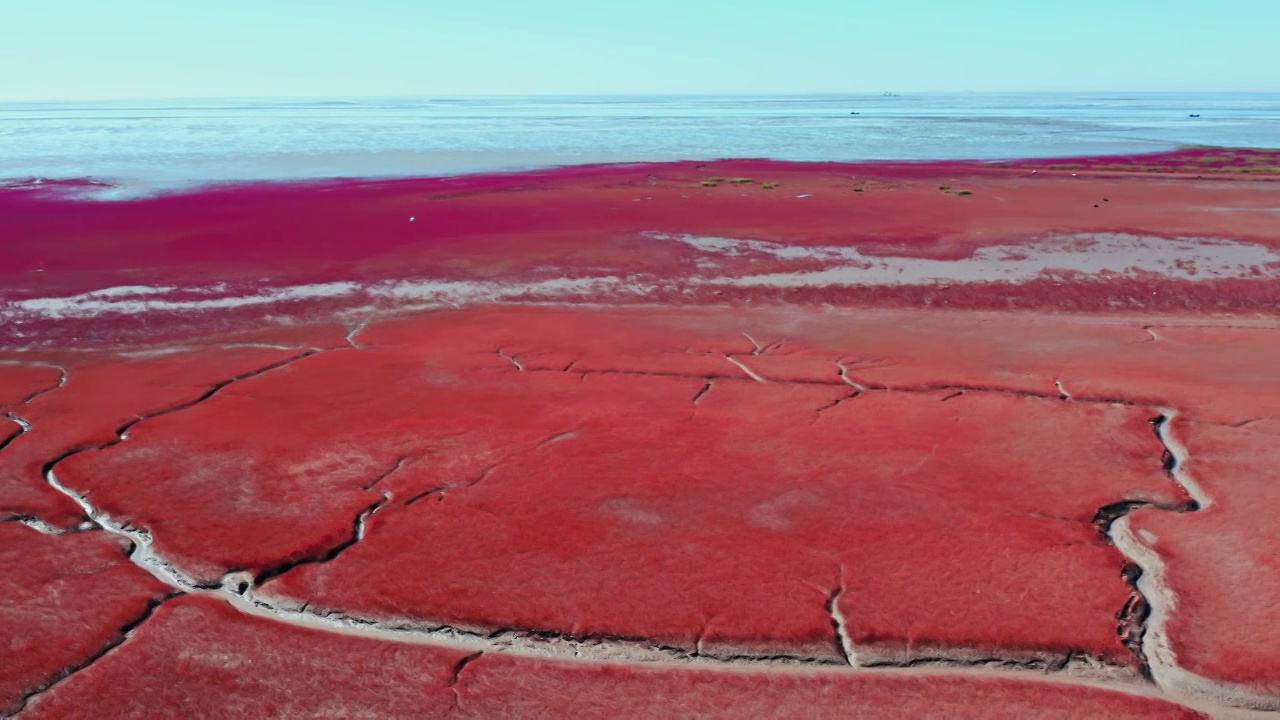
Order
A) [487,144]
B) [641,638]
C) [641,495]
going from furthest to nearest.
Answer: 1. [487,144]
2. [641,495]
3. [641,638]

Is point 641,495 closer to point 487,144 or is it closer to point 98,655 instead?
point 98,655

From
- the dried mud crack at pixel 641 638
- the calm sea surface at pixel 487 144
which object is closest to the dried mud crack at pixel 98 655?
the dried mud crack at pixel 641 638

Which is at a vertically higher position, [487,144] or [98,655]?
[487,144]

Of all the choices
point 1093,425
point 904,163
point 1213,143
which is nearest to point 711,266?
point 1093,425

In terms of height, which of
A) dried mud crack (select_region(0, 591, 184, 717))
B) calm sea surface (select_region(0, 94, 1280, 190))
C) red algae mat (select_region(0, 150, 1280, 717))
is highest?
calm sea surface (select_region(0, 94, 1280, 190))

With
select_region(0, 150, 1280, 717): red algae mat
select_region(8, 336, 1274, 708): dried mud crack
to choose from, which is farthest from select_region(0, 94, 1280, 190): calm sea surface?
select_region(8, 336, 1274, 708): dried mud crack

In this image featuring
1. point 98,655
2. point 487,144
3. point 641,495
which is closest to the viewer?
point 98,655

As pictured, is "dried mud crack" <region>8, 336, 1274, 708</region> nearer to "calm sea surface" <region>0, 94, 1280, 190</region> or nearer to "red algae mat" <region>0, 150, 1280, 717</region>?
"red algae mat" <region>0, 150, 1280, 717</region>

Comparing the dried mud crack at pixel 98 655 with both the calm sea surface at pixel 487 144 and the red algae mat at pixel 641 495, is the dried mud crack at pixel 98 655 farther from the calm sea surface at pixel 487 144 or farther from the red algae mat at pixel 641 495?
the calm sea surface at pixel 487 144

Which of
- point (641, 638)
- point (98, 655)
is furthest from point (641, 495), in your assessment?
point (98, 655)
